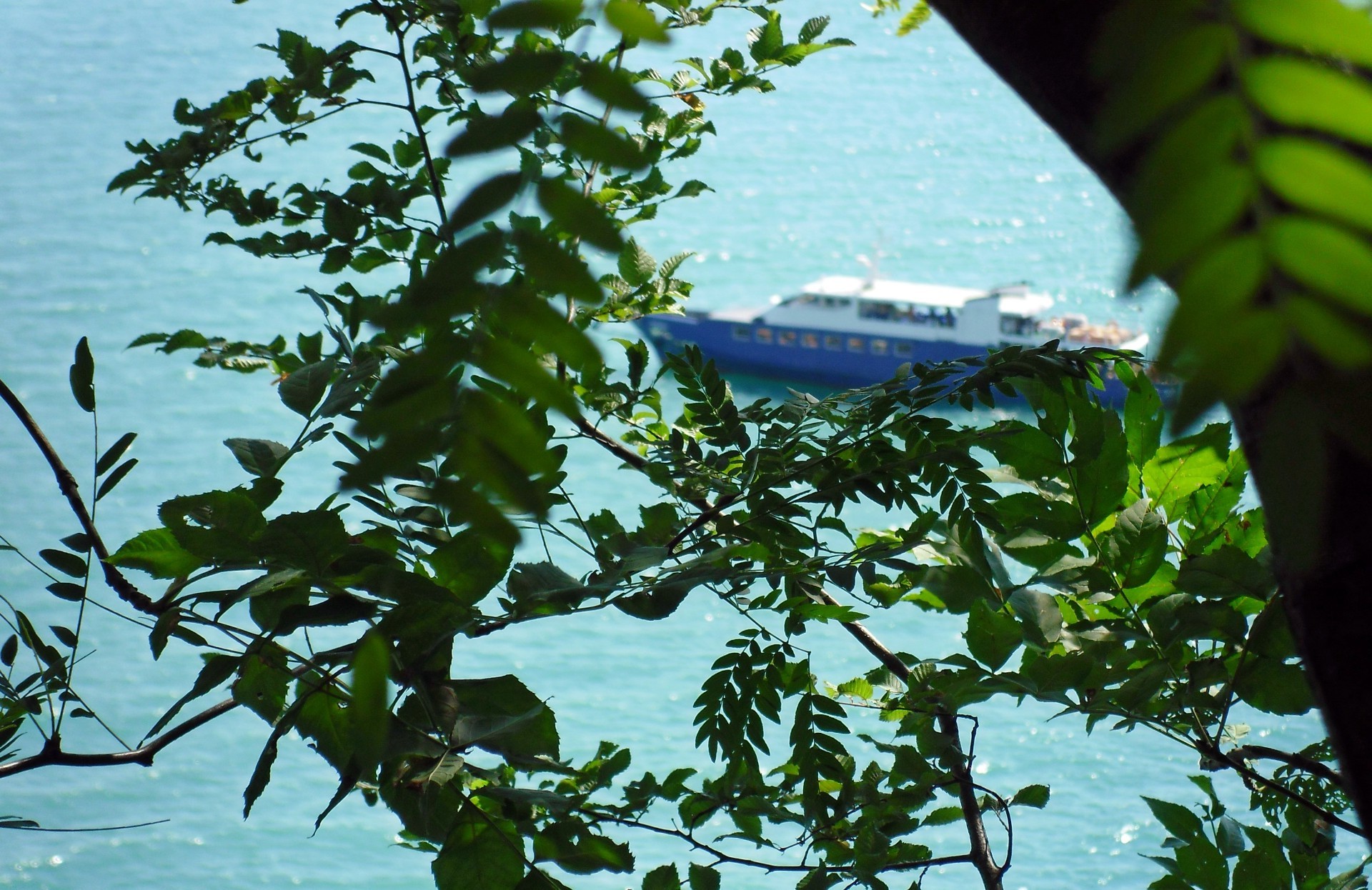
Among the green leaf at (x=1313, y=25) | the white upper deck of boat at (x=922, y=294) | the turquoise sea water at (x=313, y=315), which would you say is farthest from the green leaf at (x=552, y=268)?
the white upper deck of boat at (x=922, y=294)

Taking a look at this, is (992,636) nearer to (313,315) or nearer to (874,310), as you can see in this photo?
(874,310)

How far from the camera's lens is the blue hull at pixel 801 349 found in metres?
4.11

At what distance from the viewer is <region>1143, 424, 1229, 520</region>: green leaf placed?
1.66ft

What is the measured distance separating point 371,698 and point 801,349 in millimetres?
4049

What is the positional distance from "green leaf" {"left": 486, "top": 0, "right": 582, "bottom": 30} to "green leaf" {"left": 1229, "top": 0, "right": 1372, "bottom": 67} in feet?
0.40

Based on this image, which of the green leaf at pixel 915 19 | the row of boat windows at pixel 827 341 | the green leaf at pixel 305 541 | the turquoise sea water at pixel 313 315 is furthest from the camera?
the row of boat windows at pixel 827 341

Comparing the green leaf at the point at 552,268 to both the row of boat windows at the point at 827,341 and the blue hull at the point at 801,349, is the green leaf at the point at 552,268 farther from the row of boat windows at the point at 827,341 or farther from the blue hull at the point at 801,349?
the row of boat windows at the point at 827,341

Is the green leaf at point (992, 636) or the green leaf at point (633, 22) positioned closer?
the green leaf at point (633, 22)

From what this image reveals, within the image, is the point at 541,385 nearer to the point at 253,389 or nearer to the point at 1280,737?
the point at 1280,737

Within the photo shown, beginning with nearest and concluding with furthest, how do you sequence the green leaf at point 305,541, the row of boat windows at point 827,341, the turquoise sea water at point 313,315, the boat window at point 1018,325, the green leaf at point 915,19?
the green leaf at point 305,541, the green leaf at point 915,19, the turquoise sea water at point 313,315, the boat window at point 1018,325, the row of boat windows at point 827,341

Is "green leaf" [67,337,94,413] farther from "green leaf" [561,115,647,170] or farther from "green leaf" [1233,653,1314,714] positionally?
"green leaf" [1233,653,1314,714]

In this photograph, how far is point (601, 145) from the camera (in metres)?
0.20

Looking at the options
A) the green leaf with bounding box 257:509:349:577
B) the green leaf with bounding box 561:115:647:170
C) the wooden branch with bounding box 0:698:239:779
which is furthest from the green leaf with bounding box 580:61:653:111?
the wooden branch with bounding box 0:698:239:779

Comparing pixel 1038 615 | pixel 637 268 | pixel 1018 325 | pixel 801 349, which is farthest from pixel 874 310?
pixel 1038 615
